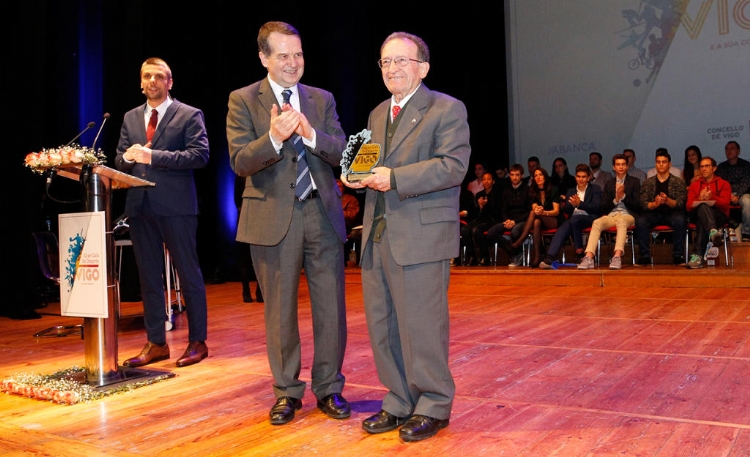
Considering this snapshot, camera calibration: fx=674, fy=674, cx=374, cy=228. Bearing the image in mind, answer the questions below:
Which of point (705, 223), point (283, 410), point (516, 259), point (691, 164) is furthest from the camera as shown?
point (516, 259)

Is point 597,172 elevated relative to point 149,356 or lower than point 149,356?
elevated

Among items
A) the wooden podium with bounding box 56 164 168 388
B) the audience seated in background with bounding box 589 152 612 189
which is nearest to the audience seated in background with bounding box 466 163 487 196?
the audience seated in background with bounding box 589 152 612 189

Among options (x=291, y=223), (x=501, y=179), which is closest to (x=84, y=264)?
(x=291, y=223)

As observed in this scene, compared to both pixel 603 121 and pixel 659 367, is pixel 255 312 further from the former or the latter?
pixel 603 121

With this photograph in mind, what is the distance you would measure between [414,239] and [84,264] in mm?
1838

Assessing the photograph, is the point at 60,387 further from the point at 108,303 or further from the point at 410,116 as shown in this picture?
the point at 410,116

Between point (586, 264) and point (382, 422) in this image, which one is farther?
point (586, 264)

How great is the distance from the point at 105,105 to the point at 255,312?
10.8 ft

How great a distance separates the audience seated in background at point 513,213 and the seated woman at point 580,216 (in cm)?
55

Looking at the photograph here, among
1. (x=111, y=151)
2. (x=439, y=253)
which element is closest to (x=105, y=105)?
(x=111, y=151)

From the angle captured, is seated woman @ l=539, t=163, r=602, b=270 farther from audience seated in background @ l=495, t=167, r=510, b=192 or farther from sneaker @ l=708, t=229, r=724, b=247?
sneaker @ l=708, t=229, r=724, b=247

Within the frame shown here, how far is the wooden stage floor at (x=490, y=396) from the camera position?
2262 mm

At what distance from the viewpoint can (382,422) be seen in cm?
239

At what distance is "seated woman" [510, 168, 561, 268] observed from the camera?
7797 millimetres
